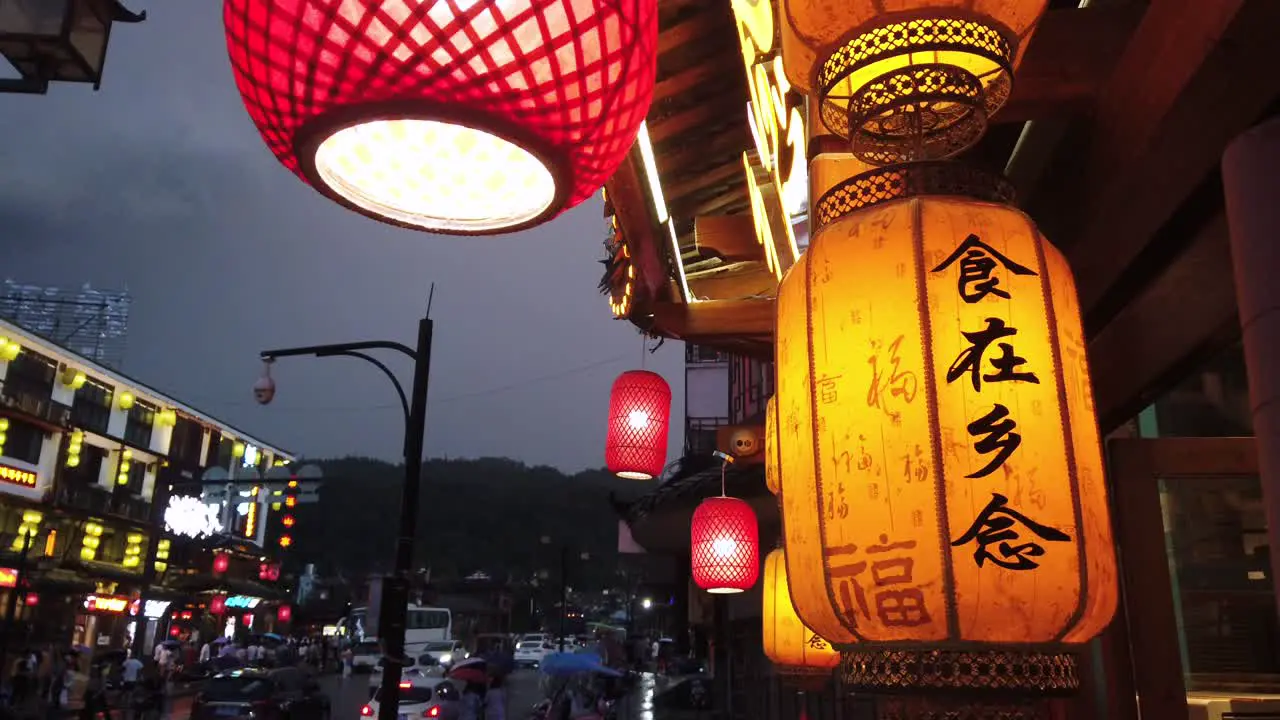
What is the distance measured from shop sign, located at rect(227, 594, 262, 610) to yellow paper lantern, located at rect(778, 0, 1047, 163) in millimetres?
46230

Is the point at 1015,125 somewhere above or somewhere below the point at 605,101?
above

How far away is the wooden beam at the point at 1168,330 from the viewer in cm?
317

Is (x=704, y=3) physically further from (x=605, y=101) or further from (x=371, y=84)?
(x=371, y=84)

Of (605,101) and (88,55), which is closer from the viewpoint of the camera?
(605,101)

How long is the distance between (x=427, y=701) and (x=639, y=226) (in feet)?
47.3

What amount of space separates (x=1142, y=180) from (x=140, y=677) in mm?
24970

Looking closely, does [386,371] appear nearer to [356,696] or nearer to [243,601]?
[356,696]

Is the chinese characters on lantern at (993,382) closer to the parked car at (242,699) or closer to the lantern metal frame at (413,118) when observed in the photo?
the lantern metal frame at (413,118)

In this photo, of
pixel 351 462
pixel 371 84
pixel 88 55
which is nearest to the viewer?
pixel 371 84

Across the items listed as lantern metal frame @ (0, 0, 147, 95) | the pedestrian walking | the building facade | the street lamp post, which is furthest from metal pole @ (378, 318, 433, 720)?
the building facade

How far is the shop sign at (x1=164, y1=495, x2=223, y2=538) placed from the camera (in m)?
35.3

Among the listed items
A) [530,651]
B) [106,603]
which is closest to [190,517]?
[106,603]

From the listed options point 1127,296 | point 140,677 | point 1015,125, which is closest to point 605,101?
point 1127,296

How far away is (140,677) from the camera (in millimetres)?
A: 21281
